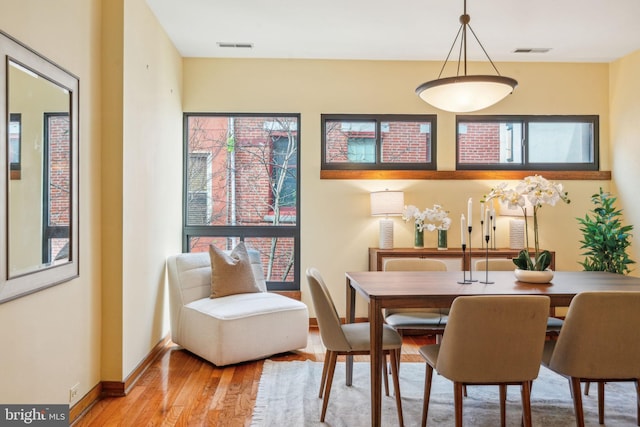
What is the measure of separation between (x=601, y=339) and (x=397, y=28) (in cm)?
295

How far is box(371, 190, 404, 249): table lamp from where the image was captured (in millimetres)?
4633

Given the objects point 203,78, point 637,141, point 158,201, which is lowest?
point 158,201

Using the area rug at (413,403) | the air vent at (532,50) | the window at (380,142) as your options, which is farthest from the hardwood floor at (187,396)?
the air vent at (532,50)

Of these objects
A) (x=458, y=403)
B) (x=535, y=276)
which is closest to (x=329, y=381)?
(x=458, y=403)

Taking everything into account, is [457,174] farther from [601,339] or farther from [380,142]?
[601,339]

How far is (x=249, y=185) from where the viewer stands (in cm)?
499

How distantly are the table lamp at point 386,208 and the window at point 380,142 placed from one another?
0.42 metres

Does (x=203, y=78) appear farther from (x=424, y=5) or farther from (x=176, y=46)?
(x=424, y=5)

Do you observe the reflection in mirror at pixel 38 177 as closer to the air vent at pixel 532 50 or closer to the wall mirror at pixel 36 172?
the wall mirror at pixel 36 172

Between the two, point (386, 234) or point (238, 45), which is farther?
point (386, 234)

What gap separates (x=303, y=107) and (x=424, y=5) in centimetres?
170

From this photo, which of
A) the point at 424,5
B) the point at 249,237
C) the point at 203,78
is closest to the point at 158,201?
the point at 249,237

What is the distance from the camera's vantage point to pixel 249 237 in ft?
16.3

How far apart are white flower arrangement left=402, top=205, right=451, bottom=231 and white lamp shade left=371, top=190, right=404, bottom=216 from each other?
11 cm
